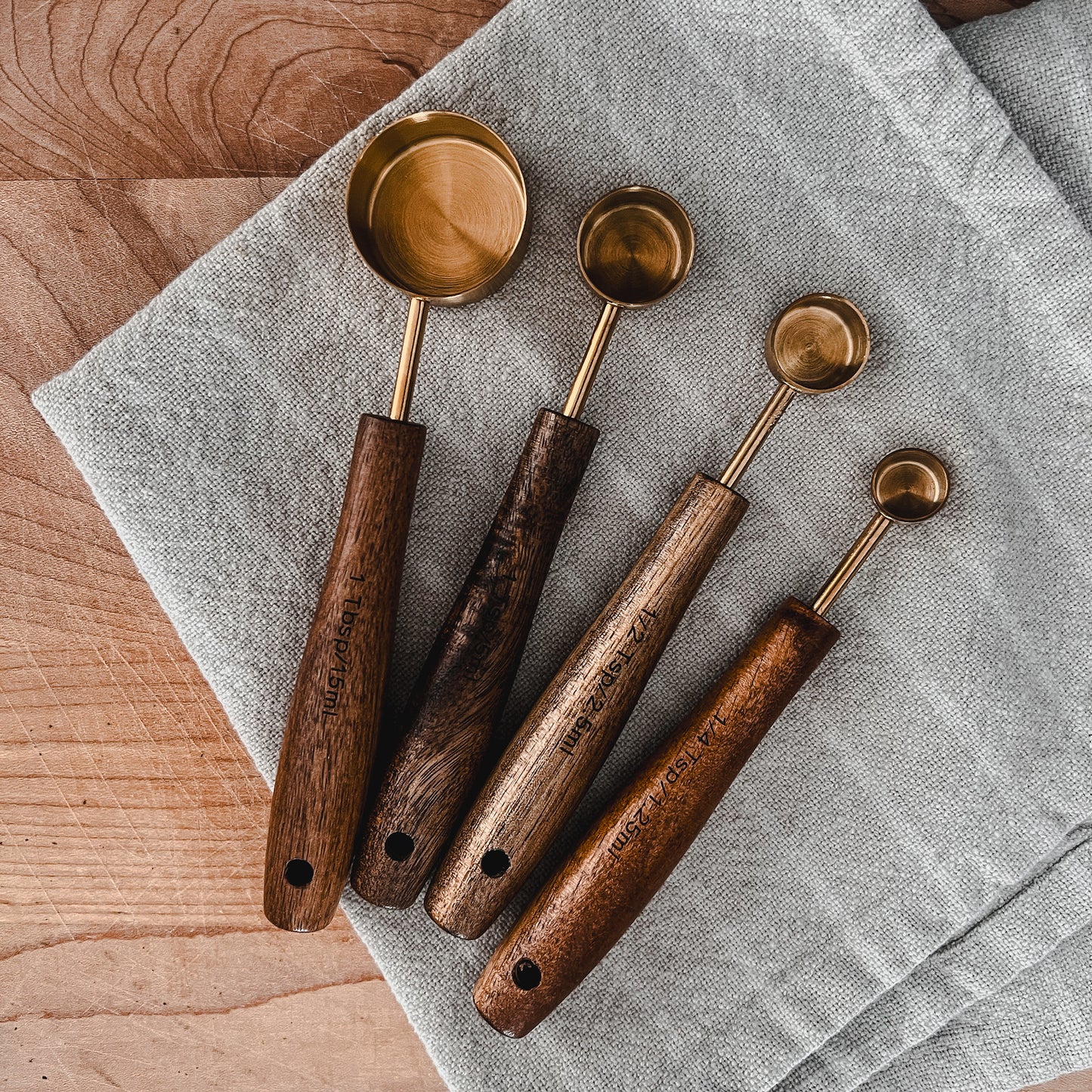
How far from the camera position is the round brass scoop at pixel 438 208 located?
1.87 feet

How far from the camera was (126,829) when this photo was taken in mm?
659

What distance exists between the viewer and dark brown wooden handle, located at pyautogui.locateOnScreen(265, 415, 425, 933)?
516 mm

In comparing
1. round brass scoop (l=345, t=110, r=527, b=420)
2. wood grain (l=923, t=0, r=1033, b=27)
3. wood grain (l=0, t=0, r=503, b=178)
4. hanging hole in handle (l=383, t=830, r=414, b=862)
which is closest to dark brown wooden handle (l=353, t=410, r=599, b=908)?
hanging hole in handle (l=383, t=830, r=414, b=862)

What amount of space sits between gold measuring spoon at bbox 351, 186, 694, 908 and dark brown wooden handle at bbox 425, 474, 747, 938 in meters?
0.02

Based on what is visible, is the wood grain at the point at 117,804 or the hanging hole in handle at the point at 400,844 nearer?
the hanging hole in handle at the point at 400,844

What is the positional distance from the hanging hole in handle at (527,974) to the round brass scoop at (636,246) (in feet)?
1.14

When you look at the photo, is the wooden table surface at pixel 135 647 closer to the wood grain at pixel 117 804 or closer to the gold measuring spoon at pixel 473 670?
the wood grain at pixel 117 804

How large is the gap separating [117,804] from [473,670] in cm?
32

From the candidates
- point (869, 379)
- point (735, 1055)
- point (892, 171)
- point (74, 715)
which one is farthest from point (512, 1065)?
point (892, 171)

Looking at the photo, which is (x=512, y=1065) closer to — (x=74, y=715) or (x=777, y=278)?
(x=74, y=715)

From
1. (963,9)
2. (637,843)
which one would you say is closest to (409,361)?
(637,843)

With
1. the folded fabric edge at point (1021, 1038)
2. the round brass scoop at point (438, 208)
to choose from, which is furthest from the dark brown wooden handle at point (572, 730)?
the folded fabric edge at point (1021, 1038)

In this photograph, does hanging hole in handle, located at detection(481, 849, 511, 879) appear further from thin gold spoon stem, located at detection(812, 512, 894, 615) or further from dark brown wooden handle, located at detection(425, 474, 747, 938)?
thin gold spoon stem, located at detection(812, 512, 894, 615)

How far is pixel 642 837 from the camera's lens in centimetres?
54
